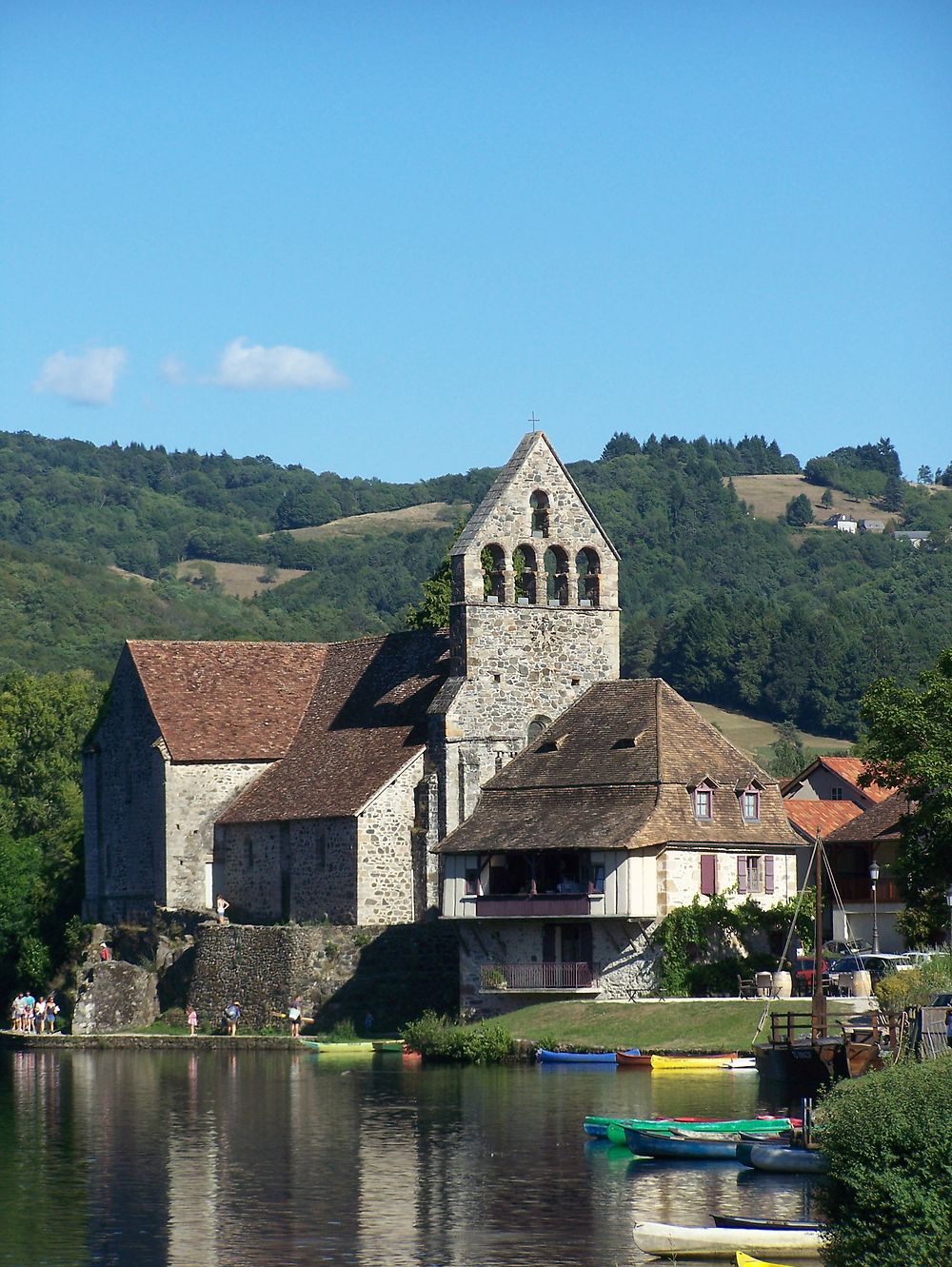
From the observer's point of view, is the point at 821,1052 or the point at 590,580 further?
the point at 590,580

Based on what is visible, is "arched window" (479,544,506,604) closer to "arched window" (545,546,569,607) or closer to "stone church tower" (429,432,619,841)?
"stone church tower" (429,432,619,841)

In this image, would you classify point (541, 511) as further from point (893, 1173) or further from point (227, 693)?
point (893, 1173)

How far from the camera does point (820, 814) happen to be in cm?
8638

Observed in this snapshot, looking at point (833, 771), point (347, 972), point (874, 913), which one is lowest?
point (347, 972)

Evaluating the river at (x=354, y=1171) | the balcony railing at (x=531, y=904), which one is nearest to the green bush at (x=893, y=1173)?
the river at (x=354, y=1171)

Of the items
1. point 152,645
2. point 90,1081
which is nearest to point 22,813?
point 152,645

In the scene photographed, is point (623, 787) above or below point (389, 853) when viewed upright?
above

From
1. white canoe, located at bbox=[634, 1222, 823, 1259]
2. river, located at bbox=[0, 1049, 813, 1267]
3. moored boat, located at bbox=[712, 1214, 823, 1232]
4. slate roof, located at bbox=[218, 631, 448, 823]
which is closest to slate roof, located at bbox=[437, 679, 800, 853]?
slate roof, located at bbox=[218, 631, 448, 823]

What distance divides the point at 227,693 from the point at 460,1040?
20250mm

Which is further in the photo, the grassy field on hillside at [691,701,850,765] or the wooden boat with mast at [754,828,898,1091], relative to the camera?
the grassy field on hillside at [691,701,850,765]

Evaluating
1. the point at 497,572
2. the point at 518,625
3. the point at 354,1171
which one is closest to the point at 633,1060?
the point at 354,1171

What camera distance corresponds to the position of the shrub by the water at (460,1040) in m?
59.6

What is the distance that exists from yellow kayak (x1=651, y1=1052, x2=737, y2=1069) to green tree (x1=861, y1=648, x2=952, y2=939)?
693 cm

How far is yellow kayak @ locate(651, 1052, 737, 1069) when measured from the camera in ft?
177
